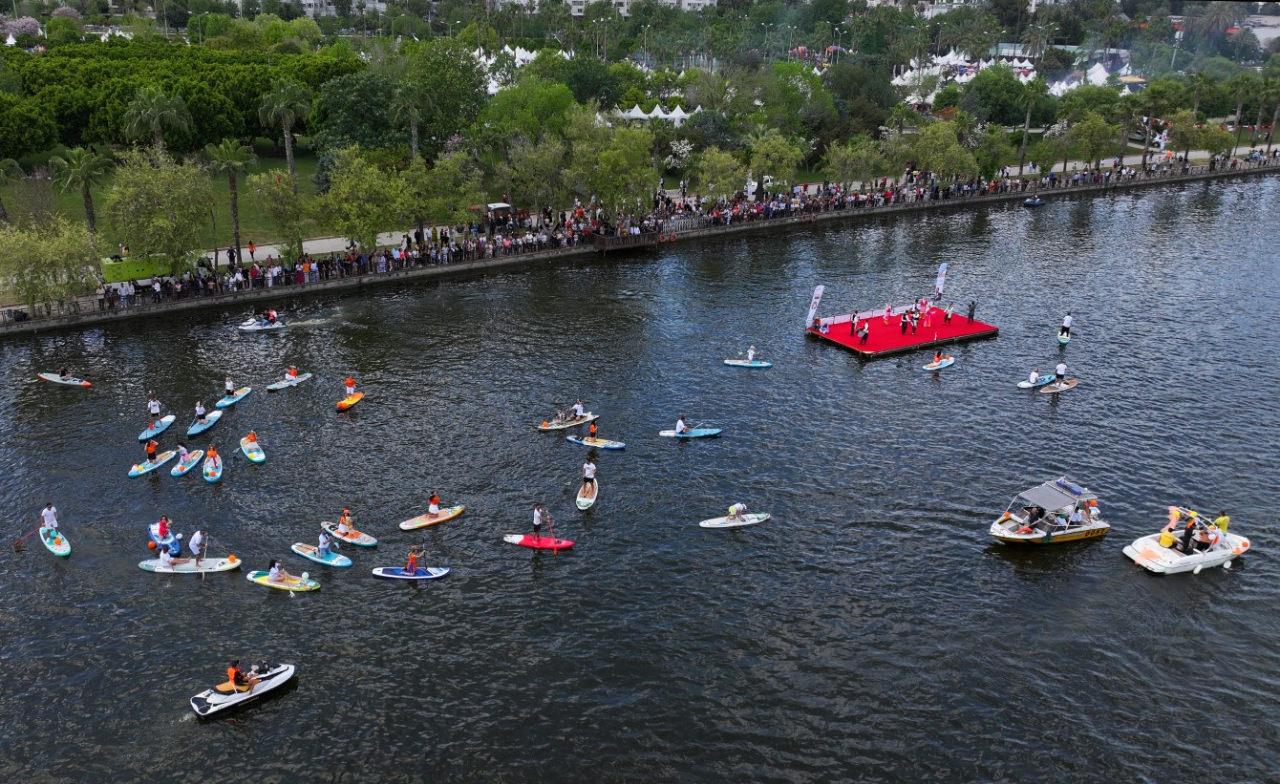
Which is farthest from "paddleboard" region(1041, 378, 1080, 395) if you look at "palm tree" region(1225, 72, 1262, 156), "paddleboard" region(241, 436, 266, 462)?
"palm tree" region(1225, 72, 1262, 156)

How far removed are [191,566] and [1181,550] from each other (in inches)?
1963

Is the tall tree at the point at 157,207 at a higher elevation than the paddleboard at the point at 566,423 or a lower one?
higher

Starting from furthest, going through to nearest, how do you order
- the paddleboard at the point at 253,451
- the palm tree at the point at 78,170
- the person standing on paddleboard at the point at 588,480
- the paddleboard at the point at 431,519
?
the palm tree at the point at 78,170 → the paddleboard at the point at 253,451 → the person standing on paddleboard at the point at 588,480 → the paddleboard at the point at 431,519

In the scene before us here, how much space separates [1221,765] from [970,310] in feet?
166

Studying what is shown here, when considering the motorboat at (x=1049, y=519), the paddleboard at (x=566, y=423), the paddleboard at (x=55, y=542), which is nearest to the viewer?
the paddleboard at (x=55, y=542)

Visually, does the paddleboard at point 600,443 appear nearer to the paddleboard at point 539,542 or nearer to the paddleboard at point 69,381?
the paddleboard at point 539,542

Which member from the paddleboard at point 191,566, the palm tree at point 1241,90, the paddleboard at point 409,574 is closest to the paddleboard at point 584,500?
the paddleboard at point 409,574

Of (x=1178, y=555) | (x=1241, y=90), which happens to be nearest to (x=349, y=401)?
(x=1178, y=555)

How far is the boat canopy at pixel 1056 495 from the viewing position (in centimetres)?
5103

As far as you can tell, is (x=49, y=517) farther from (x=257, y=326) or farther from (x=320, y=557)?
(x=257, y=326)

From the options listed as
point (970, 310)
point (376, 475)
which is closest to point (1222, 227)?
point (970, 310)

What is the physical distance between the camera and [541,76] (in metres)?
148

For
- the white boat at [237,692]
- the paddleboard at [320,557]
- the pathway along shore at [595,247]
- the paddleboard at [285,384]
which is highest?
the pathway along shore at [595,247]

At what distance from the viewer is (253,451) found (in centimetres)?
5716
